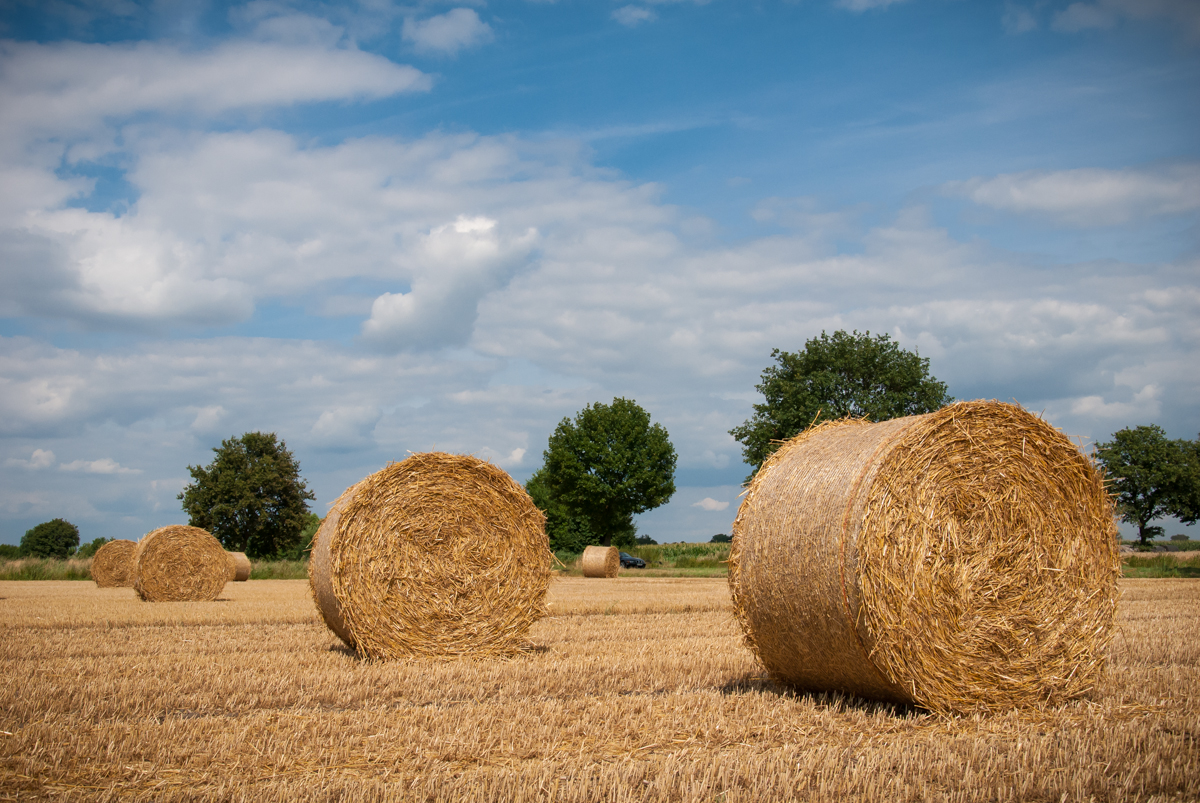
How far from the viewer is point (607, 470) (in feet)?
163

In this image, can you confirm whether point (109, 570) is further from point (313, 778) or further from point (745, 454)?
point (745, 454)

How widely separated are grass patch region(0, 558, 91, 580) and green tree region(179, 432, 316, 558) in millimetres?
17022

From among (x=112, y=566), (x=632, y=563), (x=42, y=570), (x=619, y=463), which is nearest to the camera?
(x=112, y=566)

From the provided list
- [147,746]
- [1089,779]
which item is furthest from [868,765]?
[147,746]

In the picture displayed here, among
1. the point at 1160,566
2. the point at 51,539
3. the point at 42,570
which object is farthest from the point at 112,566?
the point at 51,539

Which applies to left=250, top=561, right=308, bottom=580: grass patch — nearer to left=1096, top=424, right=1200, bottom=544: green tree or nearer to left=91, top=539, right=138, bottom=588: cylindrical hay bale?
left=91, top=539, right=138, bottom=588: cylindrical hay bale

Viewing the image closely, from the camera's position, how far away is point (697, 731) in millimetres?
5004

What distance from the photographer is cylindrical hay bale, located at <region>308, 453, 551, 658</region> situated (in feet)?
27.2

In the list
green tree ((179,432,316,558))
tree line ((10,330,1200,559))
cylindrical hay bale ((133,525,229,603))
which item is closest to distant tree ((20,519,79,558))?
tree line ((10,330,1200,559))

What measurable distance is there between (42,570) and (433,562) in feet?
81.5

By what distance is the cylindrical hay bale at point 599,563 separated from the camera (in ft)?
98.7

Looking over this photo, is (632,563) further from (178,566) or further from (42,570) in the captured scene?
(178,566)

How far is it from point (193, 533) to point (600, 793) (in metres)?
16.7

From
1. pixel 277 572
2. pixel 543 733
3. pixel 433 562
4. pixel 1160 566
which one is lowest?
pixel 1160 566
